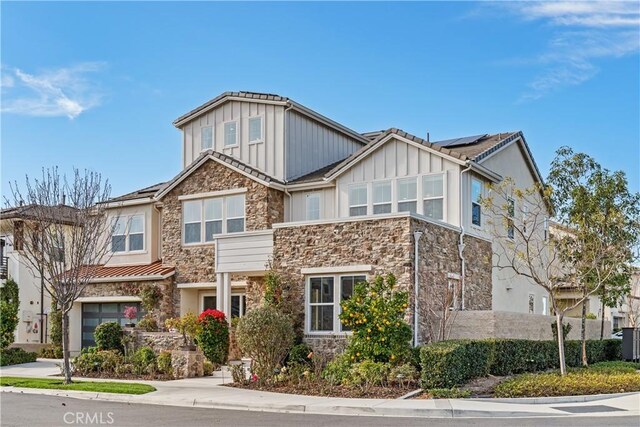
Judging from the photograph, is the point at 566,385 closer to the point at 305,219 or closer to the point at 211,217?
Answer: the point at 305,219

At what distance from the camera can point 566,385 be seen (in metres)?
17.3

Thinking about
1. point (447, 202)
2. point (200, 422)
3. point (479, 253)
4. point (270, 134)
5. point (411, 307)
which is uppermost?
point (270, 134)

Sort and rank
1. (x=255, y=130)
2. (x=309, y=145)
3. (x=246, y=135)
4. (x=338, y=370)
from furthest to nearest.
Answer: (x=309, y=145), (x=246, y=135), (x=255, y=130), (x=338, y=370)

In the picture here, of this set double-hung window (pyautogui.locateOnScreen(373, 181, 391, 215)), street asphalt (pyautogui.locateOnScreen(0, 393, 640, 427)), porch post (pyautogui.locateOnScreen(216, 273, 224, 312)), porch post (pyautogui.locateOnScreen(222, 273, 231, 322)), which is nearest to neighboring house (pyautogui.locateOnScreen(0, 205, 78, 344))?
porch post (pyautogui.locateOnScreen(216, 273, 224, 312))

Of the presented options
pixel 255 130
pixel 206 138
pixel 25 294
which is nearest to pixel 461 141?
pixel 255 130

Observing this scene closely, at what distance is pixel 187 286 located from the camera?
27453 mm

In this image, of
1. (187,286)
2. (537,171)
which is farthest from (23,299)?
(537,171)

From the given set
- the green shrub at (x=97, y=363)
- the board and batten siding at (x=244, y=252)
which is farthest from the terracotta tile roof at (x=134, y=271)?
the green shrub at (x=97, y=363)

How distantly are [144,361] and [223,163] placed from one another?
8.13m

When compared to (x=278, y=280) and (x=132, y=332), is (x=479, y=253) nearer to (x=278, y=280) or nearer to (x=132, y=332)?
(x=278, y=280)

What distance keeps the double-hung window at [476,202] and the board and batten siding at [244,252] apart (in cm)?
664

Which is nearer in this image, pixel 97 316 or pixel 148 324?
pixel 148 324

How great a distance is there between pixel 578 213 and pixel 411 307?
7533 millimetres

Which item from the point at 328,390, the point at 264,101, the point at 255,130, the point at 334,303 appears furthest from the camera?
the point at 255,130
